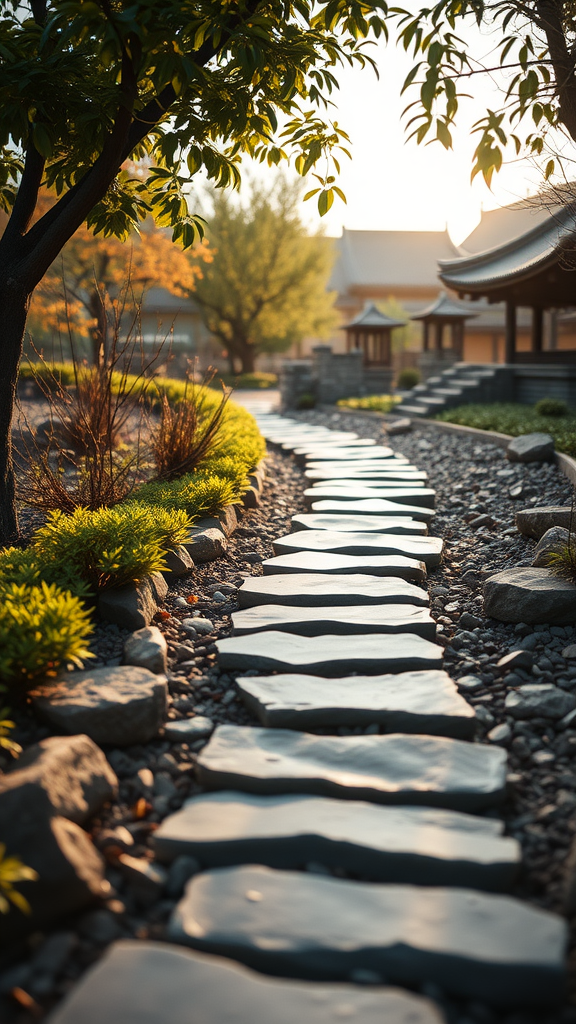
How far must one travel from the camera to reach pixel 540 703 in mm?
2283

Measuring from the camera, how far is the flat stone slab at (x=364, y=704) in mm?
2115

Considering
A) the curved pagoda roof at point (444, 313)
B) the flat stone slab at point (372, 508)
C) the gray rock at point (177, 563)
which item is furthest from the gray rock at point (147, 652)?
the curved pagoda roof at point (444, 313)

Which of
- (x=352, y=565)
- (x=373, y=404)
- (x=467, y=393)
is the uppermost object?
(x=467, y=393)

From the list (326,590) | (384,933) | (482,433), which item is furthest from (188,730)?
(482,433)

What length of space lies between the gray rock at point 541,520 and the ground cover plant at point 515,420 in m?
2.07

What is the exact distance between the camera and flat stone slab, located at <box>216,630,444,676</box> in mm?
2457

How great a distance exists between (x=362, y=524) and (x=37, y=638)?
8.54 ft

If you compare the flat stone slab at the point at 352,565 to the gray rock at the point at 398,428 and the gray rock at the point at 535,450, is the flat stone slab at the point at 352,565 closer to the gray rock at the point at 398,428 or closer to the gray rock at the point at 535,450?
the gray rock at the point at 535,450

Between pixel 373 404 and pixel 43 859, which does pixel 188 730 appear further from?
pixel 373 404

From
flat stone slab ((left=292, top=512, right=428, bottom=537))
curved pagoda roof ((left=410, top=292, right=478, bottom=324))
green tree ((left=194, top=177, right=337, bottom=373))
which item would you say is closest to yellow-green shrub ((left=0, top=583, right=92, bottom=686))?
flat stone slab ((left=292, top=512, right=428, bottom=537))

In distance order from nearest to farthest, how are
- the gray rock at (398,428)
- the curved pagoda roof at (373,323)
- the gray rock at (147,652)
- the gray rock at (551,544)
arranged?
the gray rock at (147,652)
the gray rock at (551,544)
the gray rock at (398,428)
the curved pagoda roof at (373,323)

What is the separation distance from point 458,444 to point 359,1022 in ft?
22.7

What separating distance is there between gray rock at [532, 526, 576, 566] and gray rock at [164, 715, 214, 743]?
70.3 inches

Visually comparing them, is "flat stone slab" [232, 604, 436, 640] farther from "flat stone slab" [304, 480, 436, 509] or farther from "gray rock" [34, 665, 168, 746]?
"flat stone slab" [304, 480, 436, 509]
